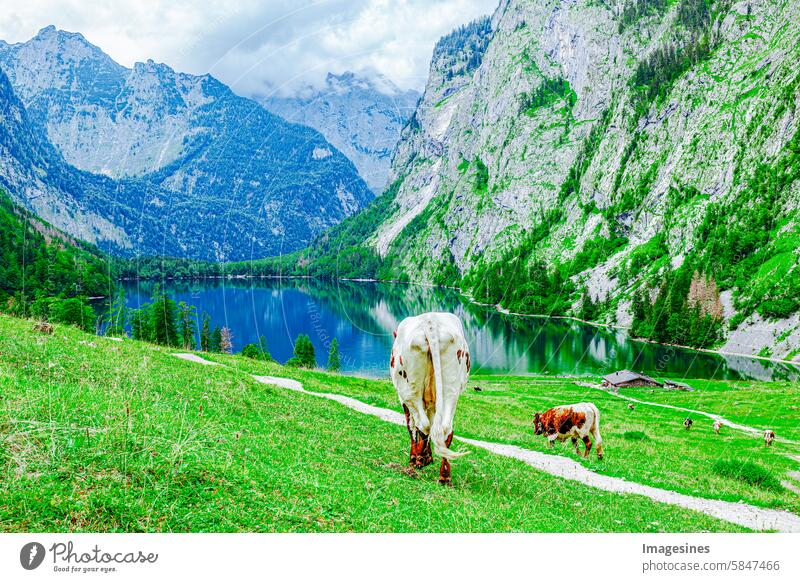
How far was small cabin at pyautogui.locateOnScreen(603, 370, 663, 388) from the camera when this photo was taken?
276ft

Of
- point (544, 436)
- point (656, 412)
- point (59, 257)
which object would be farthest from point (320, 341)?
point (59, 257)

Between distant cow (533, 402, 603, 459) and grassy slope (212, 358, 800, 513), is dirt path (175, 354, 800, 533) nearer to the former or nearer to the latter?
grassy slope (212, 358, 800, 513)

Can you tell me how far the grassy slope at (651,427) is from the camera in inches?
755

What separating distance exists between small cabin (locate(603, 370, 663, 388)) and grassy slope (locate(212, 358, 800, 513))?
12.9 ft

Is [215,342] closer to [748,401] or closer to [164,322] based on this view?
[164,322]

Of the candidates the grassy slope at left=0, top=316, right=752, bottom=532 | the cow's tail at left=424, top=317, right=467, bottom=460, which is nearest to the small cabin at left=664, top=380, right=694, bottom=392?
the grassy slope at left=0, top=316, right=752, bottom=532

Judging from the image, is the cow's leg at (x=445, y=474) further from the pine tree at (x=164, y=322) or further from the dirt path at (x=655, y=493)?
the pine tree at (x=164, y=322)

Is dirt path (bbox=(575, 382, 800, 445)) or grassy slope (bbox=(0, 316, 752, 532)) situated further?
dirt path (bbox=(575, 382, 800, 445))

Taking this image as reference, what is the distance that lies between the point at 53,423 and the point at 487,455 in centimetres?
1307

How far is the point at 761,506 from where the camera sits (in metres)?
16.0

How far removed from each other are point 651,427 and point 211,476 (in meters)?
56.1

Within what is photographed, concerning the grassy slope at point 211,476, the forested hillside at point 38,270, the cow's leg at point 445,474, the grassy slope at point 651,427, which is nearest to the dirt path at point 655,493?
the grassy slope at point 651,427

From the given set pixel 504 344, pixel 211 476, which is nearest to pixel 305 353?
pixel 504 344
